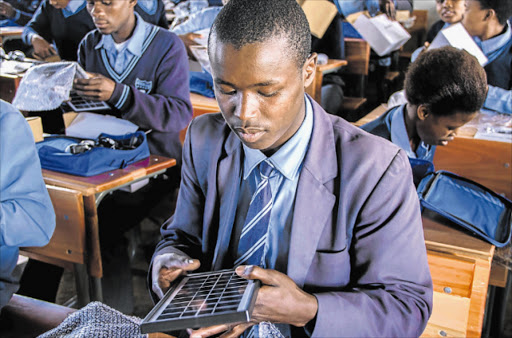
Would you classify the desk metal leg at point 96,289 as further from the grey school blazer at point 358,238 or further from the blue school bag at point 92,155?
the grey school blazer at point 358,238

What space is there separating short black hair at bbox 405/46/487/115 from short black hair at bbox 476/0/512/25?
1311 mm

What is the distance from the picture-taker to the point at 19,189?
1.33 m

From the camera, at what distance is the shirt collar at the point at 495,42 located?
9.55ft

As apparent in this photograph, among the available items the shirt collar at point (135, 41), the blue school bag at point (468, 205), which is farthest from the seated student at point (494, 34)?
the shirt collar at point (135, 41)

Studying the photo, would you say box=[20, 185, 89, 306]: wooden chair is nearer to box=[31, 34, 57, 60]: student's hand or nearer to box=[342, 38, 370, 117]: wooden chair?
box=[31, 34, 57, 60]: student's hand

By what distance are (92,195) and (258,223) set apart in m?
1.02

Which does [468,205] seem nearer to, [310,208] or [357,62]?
[310,208]

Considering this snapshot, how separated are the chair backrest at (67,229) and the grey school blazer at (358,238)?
1.12m

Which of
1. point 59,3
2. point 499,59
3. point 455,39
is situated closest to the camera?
point 455,39

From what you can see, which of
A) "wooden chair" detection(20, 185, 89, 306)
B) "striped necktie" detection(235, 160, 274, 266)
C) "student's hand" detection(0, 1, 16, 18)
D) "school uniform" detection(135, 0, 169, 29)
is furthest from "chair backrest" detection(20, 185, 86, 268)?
"student's hand" detection(0, 1, 16, 18)

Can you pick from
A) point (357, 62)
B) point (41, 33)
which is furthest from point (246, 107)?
point (357, 62)

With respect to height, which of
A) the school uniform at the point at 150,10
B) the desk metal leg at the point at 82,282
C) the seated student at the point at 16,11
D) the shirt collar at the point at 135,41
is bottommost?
the desk metal leg at the point at 82,282

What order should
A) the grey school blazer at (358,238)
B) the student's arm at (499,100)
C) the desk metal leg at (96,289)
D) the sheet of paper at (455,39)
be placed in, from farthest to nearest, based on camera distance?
1. the student's arm at (499,100)
2. the sheet of paper at (455,39)
3. the desk metal leg at (96,289)
4. the grey school blazer at (358,238)

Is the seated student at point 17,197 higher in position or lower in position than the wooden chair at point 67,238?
higher
